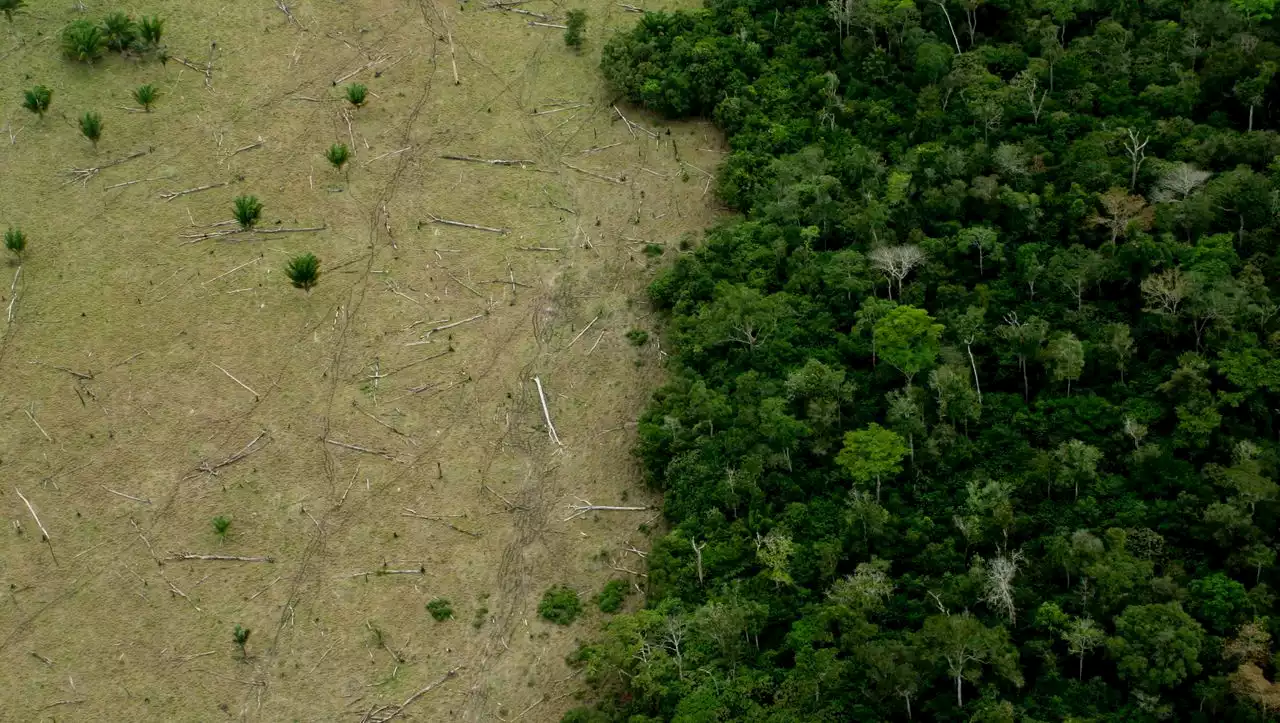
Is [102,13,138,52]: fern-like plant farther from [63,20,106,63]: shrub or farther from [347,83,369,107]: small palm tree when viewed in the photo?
[347,83,369,107]: small palm tree

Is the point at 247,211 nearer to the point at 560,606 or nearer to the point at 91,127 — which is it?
the point at 91,127

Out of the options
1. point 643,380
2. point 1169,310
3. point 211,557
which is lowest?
point 211,557

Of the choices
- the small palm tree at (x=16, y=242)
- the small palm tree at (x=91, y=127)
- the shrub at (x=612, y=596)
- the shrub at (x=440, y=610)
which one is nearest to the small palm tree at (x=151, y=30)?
the small palm tree at (x=91, y=127)

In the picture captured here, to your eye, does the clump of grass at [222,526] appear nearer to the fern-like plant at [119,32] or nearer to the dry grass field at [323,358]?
the dry grass field at [323,358]

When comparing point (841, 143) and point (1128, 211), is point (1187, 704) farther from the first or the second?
point (841, 143)

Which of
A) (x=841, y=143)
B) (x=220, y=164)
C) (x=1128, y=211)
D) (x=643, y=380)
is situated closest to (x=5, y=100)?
(x=220, y=164)
